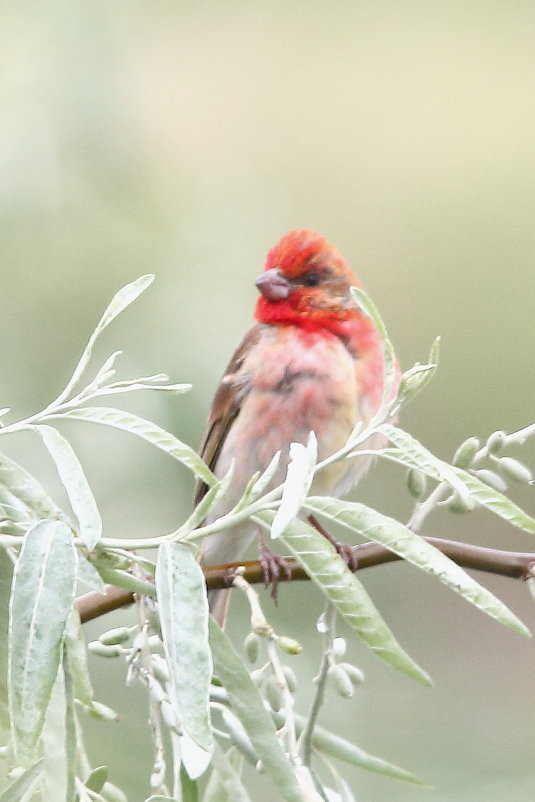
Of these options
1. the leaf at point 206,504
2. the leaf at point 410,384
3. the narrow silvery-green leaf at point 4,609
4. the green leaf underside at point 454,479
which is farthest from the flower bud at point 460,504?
the narrow silvery-green leaf at point 4,609

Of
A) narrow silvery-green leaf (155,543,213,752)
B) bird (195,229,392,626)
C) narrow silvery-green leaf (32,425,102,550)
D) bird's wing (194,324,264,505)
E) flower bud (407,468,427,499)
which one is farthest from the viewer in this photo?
bird's wing (194,324,264,505)

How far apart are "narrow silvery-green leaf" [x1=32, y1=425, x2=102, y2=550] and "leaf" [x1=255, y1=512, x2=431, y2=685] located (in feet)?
0.53

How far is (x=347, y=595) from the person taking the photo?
1152mm

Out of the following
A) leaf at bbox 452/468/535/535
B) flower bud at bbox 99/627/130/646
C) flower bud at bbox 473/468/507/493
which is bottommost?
flower bud at bbox 99/627/130/646

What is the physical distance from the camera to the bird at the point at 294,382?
277 cm

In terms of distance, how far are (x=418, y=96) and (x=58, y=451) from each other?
6.85 m

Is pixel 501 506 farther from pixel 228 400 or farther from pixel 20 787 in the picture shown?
pixel 228 400

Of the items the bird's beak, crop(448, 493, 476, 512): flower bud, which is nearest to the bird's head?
the bird's beak

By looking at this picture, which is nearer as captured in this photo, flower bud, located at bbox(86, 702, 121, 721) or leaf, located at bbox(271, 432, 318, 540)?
leaf, located at bbox(271, 432, 318, 540)

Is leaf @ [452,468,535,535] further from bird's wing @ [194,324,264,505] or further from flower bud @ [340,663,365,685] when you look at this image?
bird's wing @ [194,324,264,505]

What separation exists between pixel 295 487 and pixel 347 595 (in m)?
0.14

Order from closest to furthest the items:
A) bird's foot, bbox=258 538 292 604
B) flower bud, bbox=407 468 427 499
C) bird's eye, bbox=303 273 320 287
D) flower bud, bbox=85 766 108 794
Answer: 1. flower bud, bbox=85 766 108 794
2. flower bud, bbox=407 468 427 499
3. bird's foot, bbox=258 538 292 604
4. bird's eye, bbox=303 273 320 287

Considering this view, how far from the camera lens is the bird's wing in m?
2.96

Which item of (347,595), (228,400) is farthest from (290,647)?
(228,400)
